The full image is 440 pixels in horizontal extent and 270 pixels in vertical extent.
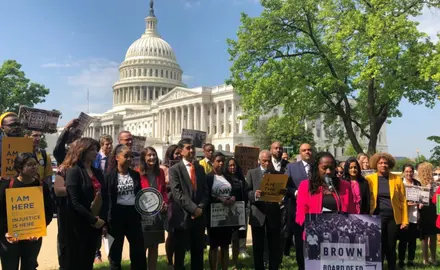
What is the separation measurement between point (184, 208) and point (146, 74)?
122 metres

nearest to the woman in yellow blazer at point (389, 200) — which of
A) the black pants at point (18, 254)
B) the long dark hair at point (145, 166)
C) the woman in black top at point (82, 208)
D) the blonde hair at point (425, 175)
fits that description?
the blonde hair at point (425, 175)

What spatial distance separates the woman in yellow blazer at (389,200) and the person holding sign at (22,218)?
4.87 meters

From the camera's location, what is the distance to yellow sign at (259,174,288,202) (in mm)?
6555

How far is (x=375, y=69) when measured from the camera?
62.4 ft

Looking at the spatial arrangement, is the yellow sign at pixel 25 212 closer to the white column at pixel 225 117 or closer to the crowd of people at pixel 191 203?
the crowd of people at pixel 191 203

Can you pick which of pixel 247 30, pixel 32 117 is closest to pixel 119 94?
pixel 247 30

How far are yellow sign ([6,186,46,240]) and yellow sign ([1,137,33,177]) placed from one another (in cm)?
79

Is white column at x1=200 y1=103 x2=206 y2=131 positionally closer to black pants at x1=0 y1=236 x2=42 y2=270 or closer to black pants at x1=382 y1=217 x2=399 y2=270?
black pants at x1=382 y1=217 x2=399 y2=270

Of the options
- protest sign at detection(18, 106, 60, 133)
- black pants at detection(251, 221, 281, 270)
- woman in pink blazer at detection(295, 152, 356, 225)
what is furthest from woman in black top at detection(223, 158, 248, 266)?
protest sign at detection(18, 106, 60, 133)

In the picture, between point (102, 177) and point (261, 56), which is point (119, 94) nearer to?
point (261, 56)

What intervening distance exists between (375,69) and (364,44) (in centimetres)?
188

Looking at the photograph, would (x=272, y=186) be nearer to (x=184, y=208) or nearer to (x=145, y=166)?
(x=184, y=208)

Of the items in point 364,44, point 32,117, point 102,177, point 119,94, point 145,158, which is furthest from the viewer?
point 119,94

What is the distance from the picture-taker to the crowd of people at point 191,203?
5.24 m
